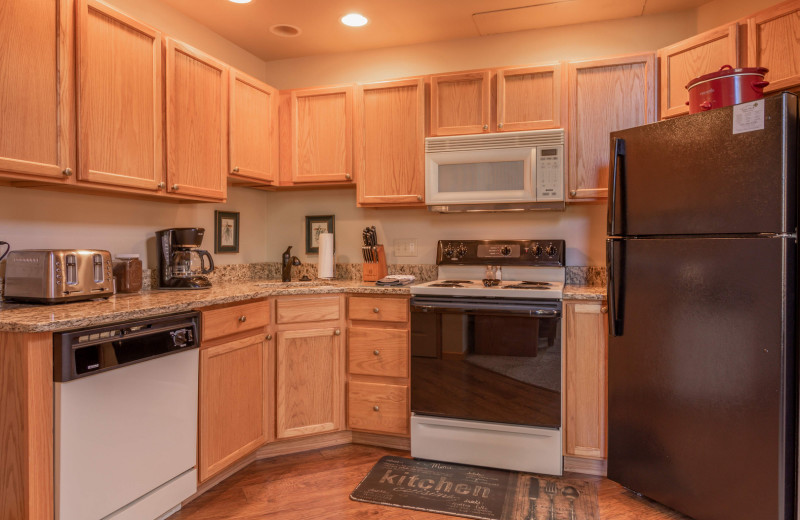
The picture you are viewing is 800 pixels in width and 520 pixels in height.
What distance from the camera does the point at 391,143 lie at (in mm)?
2953

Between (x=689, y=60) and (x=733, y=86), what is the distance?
0.52m

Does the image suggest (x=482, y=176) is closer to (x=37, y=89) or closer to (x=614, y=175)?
(x=614, y=175)

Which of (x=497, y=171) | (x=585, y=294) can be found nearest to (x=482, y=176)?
(x=497, y=171)

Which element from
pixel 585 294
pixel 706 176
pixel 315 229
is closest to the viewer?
pixel 706 176

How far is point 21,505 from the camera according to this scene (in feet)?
4.79

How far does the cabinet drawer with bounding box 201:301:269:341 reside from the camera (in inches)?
83.1

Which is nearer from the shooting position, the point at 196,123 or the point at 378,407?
the point at 196,123

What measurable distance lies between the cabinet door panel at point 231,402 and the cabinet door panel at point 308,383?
4.0 inches

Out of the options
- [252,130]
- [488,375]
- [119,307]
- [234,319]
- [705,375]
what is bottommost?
[488,375]

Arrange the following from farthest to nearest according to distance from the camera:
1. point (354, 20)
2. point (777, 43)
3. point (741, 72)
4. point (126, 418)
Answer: point (354, 20), point (777, 43), point (741, 72), point (126, 418)

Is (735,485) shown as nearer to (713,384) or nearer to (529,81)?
(713,384)

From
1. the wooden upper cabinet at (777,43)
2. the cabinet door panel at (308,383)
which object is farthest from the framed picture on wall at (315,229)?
the wooden upper cabinet at (777,43)

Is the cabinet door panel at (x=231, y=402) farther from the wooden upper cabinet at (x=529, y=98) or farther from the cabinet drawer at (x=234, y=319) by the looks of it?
the wooden upper cabinet at (x=529, y=98)

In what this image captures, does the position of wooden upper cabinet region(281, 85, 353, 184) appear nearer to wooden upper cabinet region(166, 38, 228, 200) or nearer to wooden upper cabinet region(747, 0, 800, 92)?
wooden upper cabinet region(166, 38, 228, 200)
